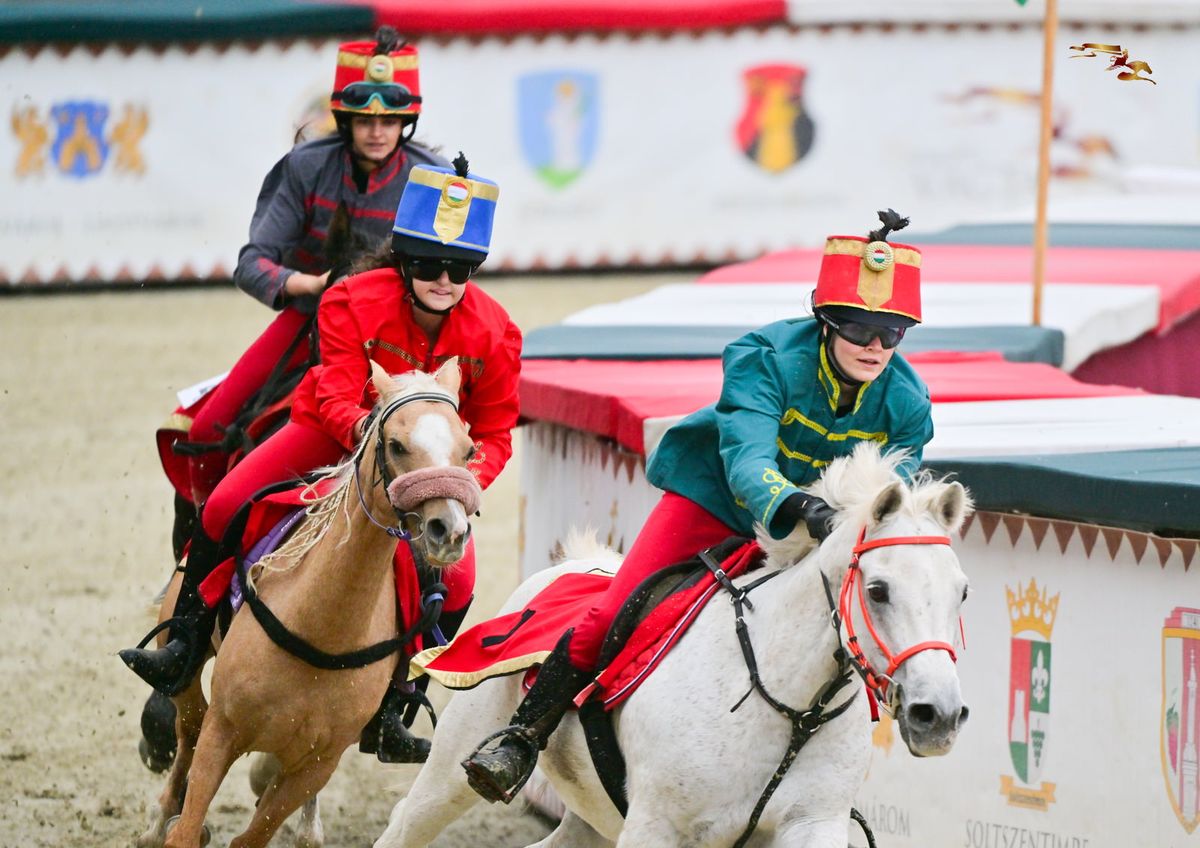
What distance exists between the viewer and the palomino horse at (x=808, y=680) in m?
3.94

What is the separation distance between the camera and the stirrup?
16.0 feet

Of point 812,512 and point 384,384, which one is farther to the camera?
point 384,384

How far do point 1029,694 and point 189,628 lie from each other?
8.95 feet

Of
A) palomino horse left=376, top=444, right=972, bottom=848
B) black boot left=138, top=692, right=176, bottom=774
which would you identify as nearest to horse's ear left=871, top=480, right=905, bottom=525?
palomino horse left=376, top=444, right=972, bottom=848

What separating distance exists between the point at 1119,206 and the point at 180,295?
8679mm

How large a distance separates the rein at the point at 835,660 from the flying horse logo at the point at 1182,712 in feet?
4.11

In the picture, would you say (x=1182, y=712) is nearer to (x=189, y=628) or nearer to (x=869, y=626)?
(x=869, y=626)

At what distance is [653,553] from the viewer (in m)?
5.02

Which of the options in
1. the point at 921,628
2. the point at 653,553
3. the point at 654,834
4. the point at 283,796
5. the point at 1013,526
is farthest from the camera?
the point at 1013,526

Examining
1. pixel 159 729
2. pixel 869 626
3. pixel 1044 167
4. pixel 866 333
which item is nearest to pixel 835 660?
pixel 869 626

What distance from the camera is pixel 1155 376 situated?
37.6 feet

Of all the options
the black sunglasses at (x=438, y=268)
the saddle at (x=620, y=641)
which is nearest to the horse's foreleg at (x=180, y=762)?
the saddle at (x=620, y=641)

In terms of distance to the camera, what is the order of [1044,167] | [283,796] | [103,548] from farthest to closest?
[103,548]
[1044,167]
[283,796]

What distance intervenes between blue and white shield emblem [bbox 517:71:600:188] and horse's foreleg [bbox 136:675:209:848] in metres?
12.6
